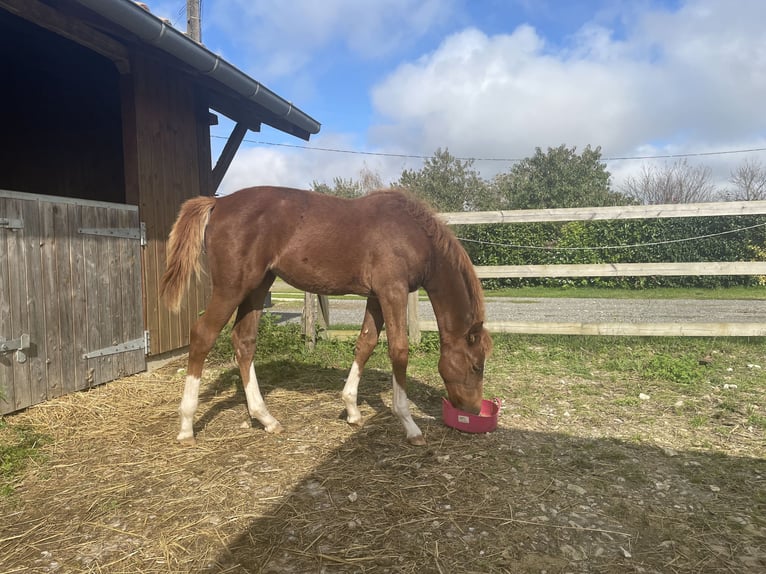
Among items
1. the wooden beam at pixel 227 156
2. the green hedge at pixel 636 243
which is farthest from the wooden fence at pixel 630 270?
the green hedge at pixel 636 243

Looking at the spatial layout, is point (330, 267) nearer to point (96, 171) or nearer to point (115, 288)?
point (115, 288)

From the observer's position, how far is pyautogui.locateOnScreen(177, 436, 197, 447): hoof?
10.7 feet

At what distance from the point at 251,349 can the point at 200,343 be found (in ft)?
1.65

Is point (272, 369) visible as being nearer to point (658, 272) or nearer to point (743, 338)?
point (658, 272)

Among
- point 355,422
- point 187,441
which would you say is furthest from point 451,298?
point 187,441

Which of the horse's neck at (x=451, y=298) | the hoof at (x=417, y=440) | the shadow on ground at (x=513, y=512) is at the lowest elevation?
the shadow on ground at (x=513, y=512)

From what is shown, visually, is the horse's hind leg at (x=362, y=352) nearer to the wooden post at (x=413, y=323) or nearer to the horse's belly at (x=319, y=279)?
the horse's belly at (x=319, y=279)

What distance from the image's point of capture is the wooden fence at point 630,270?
5.37 metres

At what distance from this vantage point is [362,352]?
3.75 meters

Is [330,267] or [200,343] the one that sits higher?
[330,267]

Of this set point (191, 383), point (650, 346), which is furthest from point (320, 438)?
point (650, 346)

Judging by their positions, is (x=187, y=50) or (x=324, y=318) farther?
(x=324, y=318)

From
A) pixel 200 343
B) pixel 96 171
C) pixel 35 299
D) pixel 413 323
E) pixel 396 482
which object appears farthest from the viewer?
pixel 96 171

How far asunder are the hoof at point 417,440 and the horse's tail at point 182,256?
78.8 inches
